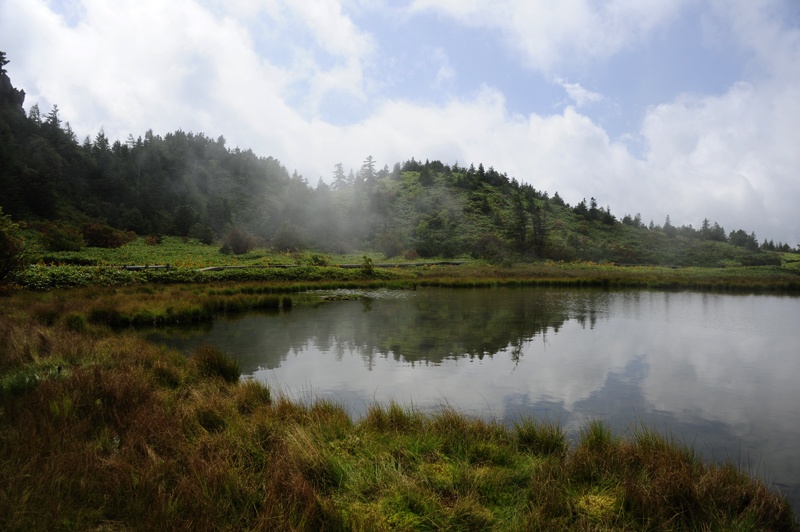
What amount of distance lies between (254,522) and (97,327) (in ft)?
40.6

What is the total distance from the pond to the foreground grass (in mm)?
1553

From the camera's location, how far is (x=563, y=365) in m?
11.6

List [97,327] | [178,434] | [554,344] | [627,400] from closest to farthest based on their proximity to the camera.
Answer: [178,434] < [627,400] < [97,327] < [554,344]

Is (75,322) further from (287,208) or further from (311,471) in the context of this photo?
(287,208)

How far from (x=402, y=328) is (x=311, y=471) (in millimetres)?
12265

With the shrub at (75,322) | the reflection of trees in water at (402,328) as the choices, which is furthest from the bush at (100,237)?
the shrub at (75,322)

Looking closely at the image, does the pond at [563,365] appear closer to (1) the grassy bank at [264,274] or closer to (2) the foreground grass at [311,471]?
(2) the foreground grass at [311,471]

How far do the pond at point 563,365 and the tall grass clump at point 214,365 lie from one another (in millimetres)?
1007

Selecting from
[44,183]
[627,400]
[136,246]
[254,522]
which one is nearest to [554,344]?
[627,400]

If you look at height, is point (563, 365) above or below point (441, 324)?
below

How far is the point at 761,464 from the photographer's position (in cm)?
616

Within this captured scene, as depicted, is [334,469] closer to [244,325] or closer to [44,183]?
[244,325]

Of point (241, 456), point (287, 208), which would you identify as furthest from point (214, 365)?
point (287, 208)

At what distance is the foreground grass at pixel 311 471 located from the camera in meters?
3.81
